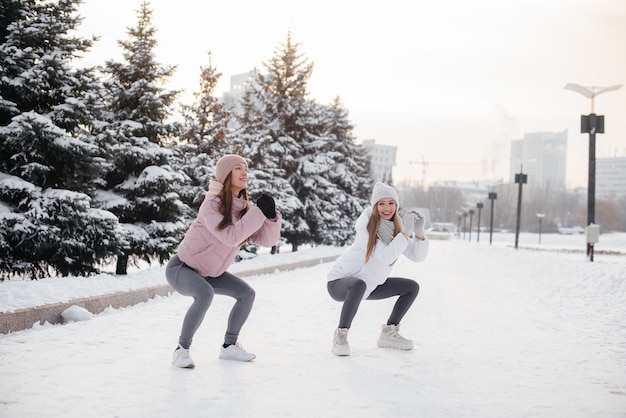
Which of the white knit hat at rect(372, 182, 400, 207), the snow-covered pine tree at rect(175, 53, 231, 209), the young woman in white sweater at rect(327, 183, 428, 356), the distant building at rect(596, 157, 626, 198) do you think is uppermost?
the distant building at rect(596, 157, 626, 198)

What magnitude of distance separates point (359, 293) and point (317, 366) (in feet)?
2.72

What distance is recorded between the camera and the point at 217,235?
184 inches

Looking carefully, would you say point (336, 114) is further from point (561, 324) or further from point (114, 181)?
point (561, 324)

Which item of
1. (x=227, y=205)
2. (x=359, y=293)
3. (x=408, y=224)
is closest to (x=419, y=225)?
(x=408, y=224)

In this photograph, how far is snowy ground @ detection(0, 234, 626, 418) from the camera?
3902 millimetres

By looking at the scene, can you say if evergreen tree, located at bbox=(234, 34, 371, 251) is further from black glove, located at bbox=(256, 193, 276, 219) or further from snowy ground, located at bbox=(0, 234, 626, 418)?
black glove, located at bbox=(256, 193, 276, 219)

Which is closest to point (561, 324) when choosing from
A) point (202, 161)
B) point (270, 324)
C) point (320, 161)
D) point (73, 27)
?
point (270, 324)

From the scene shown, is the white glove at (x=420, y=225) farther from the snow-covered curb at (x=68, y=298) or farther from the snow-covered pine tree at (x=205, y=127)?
the snow-covered pine tree at (x=205, y=127)

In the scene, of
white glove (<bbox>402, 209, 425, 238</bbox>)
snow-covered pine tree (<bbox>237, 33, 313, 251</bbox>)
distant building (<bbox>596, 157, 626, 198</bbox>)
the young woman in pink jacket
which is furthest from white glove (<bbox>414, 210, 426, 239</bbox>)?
distant building (<bbox>596, 157, 626, 198</bbox>)

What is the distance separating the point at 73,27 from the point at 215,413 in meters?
10.9

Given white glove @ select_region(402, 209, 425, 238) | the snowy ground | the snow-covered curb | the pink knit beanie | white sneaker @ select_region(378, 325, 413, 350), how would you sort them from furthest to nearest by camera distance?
the snow-covered curb < white sneaker @ select_region(378, 325, 413, 350) < white glove @ select_region(402, 209, 425, 238) < the pink knit beanie < the snowy ground

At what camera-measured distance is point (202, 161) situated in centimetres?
1953

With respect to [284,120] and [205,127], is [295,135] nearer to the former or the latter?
[284,120]

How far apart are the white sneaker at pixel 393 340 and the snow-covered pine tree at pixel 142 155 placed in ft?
31.9
